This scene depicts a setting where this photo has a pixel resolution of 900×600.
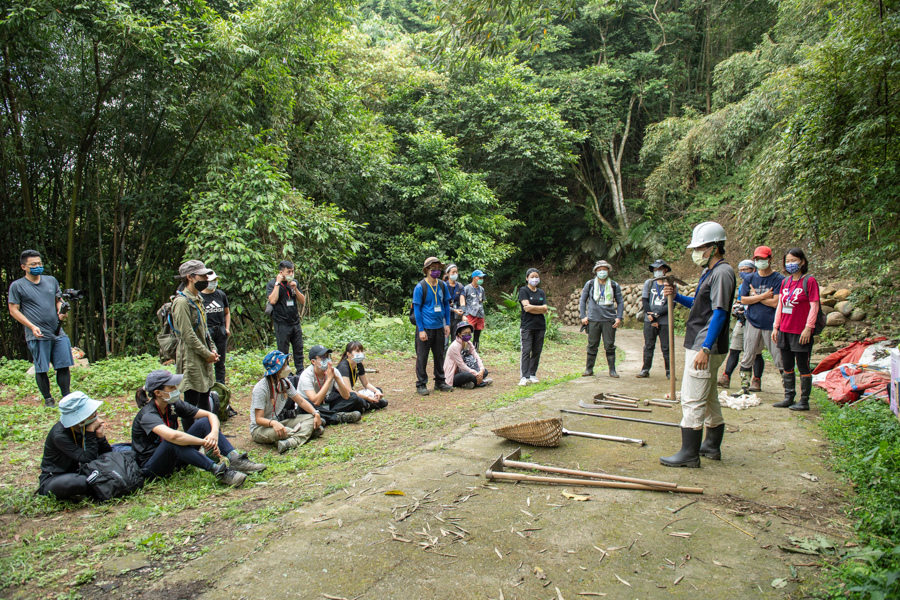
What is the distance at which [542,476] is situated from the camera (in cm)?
359

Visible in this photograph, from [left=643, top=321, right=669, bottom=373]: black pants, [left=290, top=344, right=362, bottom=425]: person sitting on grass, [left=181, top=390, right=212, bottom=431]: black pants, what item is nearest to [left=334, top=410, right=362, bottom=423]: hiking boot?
[left=290, top=344, right=362, bottom=425]: person sitting on grass

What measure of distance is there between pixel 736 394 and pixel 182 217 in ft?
33.7

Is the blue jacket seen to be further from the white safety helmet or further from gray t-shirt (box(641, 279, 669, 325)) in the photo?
the white safety helmet

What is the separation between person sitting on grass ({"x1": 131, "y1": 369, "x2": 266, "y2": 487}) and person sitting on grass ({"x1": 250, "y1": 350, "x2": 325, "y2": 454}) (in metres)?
0.70

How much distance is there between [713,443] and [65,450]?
492 centimetres

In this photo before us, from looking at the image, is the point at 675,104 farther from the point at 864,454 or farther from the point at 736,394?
the point at 864,454

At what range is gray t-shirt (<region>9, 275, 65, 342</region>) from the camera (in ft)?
18.9

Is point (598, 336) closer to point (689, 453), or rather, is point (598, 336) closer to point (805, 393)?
point (805, 393)

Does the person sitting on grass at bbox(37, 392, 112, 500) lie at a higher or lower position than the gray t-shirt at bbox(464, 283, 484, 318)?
lower

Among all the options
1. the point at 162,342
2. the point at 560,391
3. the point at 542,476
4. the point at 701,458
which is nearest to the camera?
the point at 542,476

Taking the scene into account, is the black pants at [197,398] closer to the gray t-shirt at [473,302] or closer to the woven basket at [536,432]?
the woven basket at [536,432]

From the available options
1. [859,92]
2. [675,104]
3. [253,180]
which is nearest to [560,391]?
[859,92]

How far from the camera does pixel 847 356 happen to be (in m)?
6.41

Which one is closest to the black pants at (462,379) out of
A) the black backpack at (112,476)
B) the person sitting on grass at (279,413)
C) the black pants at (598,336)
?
the black pants at (598,336)
